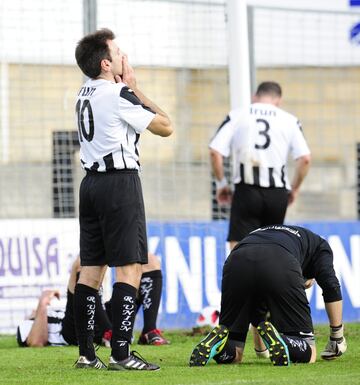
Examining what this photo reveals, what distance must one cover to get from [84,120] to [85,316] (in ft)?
3.90

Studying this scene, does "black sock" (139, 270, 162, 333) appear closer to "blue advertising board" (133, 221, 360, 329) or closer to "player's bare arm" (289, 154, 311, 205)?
"player's bare arm" (289, 154, 311, 205)

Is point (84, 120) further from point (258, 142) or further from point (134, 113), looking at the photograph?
point (258, 142)

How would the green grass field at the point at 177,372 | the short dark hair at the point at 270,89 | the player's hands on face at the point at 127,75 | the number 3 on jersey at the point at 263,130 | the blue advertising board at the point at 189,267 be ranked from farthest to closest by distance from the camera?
1. the blue advertising board at the point at 189,267
2. the number 3 on jersey at the point at 263,130
3. the short dark hair at the point at 270,89
4. the player's hands on face at the point at 127,75
5. the green grass field at the point at 177,372

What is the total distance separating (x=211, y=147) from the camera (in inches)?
432

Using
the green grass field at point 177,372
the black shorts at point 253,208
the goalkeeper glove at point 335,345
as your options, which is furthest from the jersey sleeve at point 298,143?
the goalkeeper glove at point 335,345

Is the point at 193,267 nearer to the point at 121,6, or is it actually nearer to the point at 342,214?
the point at 121,6

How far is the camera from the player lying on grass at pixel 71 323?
9883 millimetres

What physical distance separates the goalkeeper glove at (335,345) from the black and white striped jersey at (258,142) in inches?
118

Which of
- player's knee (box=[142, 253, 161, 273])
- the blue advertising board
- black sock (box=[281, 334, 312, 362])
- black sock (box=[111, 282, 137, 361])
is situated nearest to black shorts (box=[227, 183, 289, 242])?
player's knee (box=[142, 253, 161, 273])

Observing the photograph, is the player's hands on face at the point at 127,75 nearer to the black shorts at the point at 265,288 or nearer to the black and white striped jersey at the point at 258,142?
the black shorts at the point at 265,288

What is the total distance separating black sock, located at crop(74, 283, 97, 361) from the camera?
7680 mm

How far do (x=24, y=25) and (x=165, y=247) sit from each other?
2.51 m

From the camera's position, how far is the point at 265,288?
298 inches

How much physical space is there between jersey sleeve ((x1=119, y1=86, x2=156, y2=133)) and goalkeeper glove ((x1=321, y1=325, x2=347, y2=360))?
176cm
